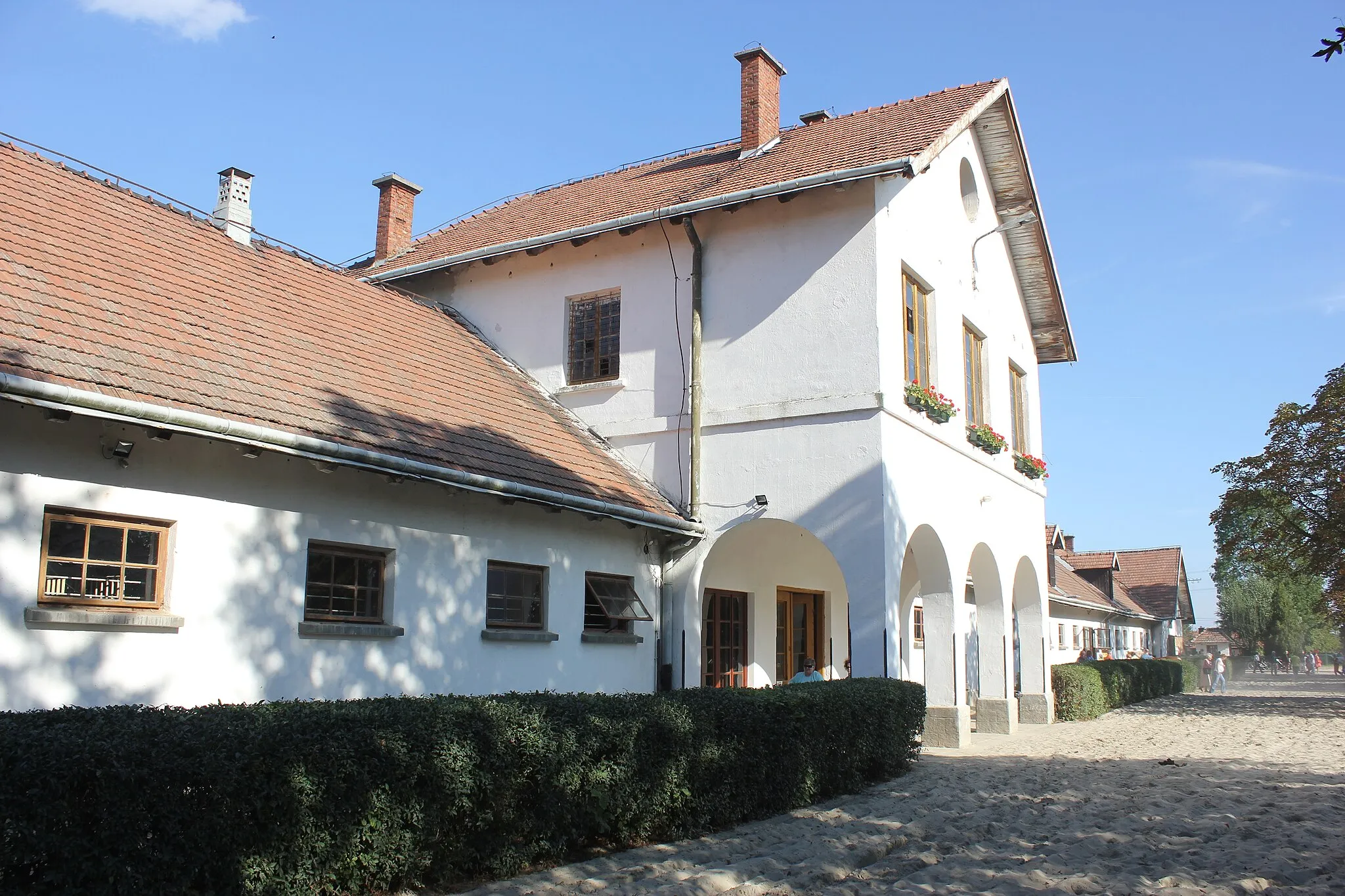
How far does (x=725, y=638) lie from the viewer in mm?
16516

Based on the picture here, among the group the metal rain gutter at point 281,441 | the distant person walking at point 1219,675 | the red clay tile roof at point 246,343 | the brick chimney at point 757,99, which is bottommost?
the distant person walking at point 1219,675

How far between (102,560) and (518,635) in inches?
180

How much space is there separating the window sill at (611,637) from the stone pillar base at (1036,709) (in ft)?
31.6

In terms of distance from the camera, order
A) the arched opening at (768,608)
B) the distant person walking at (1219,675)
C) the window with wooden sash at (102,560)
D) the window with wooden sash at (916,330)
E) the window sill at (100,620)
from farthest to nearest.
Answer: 1. the distant person walking at (1219,675)
2. the arched opening at (768,608)
3. the window with wooden sash at (916,330)
4. the window with wooden sash at (102,560)
5. the window sill at (100,620)

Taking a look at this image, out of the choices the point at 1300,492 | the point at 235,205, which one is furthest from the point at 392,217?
the point at 1300,492

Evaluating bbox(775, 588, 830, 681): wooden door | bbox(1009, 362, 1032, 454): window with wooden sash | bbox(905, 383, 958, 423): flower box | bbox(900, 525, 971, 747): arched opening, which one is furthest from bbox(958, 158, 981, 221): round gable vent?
bbox(775, 588, 830, 681): wooden door

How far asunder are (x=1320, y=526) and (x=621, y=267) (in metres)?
19.9

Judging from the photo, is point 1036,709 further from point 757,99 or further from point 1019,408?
point 757,99

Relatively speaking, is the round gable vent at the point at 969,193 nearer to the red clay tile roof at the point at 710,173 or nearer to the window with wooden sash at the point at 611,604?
the red clay tile roof at the point at 710,173

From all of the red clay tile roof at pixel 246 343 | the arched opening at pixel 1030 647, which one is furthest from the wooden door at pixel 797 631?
the red clay tile roof at pixel 246 343

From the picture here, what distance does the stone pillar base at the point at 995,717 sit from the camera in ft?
58.2

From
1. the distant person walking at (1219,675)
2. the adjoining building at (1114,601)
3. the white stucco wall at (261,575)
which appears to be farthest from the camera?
the distant person walking at (1219,675)

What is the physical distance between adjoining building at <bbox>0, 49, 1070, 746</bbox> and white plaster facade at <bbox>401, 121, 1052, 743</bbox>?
0.05m

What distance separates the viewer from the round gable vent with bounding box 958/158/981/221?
707 inches
